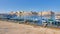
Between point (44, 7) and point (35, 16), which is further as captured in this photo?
point (35, 16)

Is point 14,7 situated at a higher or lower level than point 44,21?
higher

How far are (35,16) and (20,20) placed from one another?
3.17ft

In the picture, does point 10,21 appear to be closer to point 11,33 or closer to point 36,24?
point 36,24

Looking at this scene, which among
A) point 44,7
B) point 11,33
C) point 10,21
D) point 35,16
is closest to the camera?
point 11,33

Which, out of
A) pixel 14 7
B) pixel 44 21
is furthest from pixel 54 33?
→ pixel 14 7

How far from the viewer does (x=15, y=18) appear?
7.35 metres

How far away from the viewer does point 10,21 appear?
7.59 metres

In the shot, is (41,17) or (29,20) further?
(29,20)

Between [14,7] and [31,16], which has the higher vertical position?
[14,7]

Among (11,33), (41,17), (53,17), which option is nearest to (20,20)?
(41,17)

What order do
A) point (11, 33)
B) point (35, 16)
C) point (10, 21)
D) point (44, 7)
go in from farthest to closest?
point (10, 21) < point (35, 16) < point (44, 7) < point (11, 33)

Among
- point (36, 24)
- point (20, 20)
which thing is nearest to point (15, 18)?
point (20, 20)

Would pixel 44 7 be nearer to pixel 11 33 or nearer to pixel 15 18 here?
pixel 15 18

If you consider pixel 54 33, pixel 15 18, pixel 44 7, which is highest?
pixel 44 7
